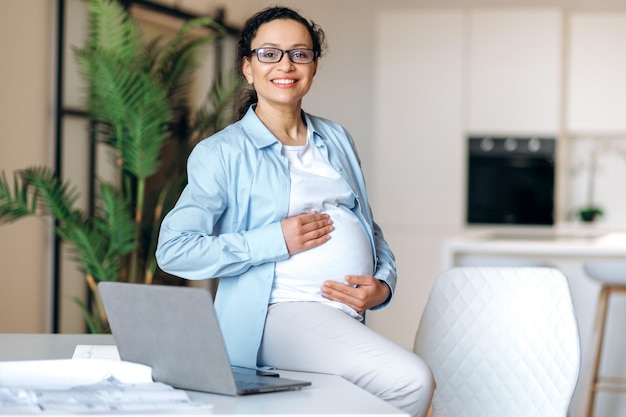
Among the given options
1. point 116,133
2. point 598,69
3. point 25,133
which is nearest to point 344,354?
point 116,133

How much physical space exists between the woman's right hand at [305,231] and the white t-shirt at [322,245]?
0.02 meters

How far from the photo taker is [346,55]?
7125mm

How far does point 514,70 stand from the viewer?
6.21 metres

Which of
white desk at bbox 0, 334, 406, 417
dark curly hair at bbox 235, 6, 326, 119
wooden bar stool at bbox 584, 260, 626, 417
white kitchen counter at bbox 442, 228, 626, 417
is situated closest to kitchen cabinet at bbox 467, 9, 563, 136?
white kitchen counter at bbox 442, 228, 626, 417

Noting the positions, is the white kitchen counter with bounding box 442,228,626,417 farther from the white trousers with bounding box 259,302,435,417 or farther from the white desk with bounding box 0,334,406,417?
the white desk with bounding box 0,334,406,417

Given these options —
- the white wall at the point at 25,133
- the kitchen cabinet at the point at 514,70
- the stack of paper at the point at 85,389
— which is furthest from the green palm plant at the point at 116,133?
the kitchen cabinet at the point at 514,70

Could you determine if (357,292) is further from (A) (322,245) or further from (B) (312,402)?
(B) (312,402)

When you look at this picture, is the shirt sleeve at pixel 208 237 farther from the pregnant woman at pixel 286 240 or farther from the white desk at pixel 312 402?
the white desk at pixel 312 402

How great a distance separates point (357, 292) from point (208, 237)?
0.31 metres

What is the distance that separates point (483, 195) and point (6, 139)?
3.17 meters

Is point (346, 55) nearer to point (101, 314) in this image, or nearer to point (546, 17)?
point (546, 17)

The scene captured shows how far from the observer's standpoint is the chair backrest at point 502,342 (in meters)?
2.24

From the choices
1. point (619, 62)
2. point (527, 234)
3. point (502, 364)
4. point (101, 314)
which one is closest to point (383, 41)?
point (619, 62)

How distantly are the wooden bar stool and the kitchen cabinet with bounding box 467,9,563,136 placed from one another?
7.22ft
